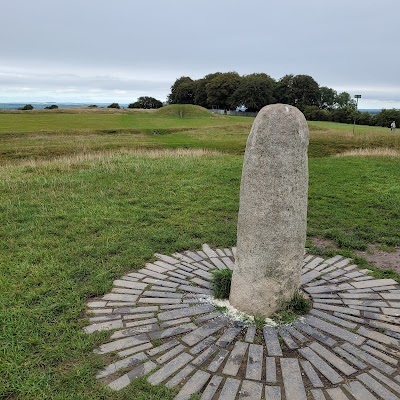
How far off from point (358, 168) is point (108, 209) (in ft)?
31.7

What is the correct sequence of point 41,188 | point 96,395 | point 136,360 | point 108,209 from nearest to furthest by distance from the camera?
1. point 96,395
2. point 136,360
3. point 108,209
4. point 41,188

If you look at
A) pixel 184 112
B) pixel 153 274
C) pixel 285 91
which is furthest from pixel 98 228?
pixel 285 91

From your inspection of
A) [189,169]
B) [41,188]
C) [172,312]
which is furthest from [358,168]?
[172,312]

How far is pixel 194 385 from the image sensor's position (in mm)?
3217

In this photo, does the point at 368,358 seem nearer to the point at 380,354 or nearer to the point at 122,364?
the point at 380,354

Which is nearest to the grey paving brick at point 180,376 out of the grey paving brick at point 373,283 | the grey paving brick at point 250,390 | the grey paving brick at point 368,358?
the grey paving brick at point 250,390

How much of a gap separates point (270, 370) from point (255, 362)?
5.9 inches

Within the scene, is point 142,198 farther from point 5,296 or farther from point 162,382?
point 162,382

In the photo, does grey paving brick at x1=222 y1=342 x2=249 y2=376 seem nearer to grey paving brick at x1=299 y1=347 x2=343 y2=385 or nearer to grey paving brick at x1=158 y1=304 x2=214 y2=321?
grey paving brick at x1=299 y1=347 x2=343 y2=385

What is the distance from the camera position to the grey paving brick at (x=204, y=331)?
12.5 ft

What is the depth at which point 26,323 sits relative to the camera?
4039mm

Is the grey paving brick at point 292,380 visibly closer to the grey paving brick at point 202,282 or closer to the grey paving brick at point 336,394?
the grey paving brick at point 336,394

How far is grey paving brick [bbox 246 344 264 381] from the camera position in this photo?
3318 mm

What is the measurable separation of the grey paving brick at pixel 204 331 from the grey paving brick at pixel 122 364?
460 mm
